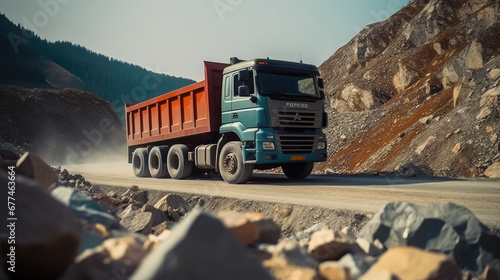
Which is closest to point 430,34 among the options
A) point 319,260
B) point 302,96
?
point 302,96

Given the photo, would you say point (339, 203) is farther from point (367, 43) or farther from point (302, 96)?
point (367, 43)

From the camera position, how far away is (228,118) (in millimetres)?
10211

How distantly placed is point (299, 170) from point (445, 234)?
8326mm

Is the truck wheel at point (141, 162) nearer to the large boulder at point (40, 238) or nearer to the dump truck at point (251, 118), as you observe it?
the dump truck at point (251, 118)

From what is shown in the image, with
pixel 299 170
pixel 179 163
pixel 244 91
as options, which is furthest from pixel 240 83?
pixel 179 163

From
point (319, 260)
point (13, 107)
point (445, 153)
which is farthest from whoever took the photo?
point (13, 107)

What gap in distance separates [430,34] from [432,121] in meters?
12.2

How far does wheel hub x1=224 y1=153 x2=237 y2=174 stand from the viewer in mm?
10070

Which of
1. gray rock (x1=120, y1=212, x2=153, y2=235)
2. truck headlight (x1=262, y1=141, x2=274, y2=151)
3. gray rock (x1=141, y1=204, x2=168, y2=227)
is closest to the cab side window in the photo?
truck headlight (x1=262, y1=141, x2=274, y2=151)

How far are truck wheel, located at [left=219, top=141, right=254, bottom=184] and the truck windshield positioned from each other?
1.56m

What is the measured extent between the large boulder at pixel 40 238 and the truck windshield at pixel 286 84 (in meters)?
7.69

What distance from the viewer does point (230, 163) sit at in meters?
10.2

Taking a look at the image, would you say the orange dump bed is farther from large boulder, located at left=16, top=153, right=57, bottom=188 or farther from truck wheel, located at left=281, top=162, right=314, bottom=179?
large boulder, located at left=16, top=153, right=57, bottom=188

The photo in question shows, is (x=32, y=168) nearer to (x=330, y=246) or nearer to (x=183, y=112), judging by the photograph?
(x=330, y=246)
